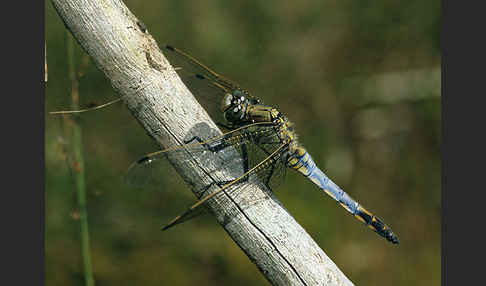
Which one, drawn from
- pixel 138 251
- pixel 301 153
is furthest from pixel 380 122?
pixel 138 251

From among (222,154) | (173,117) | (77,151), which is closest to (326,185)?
(222,154)

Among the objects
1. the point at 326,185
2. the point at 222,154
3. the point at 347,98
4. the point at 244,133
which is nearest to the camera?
the point at 222,154

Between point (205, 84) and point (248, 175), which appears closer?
point (248, 175)

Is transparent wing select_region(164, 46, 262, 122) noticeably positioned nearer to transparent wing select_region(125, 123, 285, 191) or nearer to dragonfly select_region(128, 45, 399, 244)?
dragonfly select_region(128, 45, 399, 244)

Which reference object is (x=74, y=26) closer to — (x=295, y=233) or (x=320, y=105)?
(x=295, y=233)

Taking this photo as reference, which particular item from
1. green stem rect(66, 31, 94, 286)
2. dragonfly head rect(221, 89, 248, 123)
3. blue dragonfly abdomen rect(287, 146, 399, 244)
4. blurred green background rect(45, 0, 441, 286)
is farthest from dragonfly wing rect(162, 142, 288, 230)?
blurred green background rect(45, 0, 441, 286)

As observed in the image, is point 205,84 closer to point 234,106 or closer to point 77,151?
point 234,106

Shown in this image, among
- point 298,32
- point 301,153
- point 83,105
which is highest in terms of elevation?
point 298,32

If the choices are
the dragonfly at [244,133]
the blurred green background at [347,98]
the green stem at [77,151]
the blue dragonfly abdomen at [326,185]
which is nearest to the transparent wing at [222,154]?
the dragonfly at [244,133]
